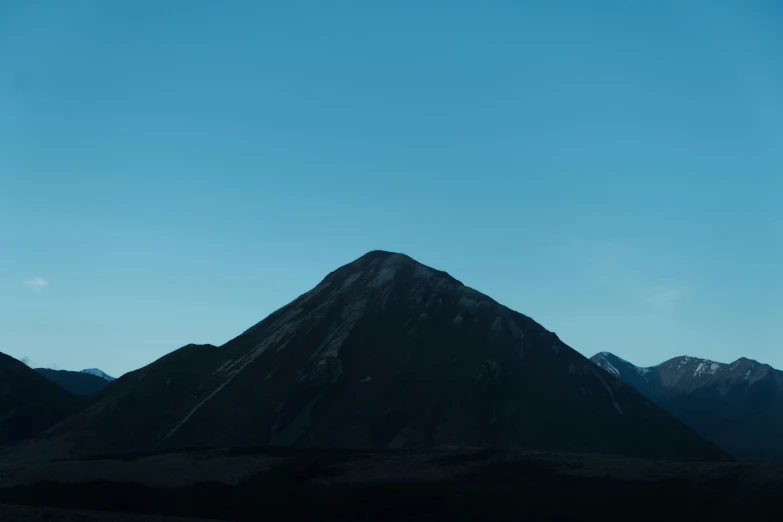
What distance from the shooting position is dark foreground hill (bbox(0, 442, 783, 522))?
9181 cm

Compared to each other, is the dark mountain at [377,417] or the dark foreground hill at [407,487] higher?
the dark mountain at [377,417]

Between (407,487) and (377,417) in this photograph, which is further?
(377,417)

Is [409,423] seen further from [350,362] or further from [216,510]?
[216,510]

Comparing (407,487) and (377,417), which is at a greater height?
(377,417)

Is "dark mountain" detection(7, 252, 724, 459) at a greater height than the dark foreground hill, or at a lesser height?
greater

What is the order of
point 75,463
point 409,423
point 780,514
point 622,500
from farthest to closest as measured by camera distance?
point 409,423 < point 75,463 < point 622,500 < point 780,514

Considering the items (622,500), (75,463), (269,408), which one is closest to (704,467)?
(622,500)

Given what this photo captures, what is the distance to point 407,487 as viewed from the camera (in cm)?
10325

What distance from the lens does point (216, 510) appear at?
99375mm

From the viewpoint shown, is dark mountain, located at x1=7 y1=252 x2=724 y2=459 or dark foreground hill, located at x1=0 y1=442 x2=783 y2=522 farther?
dark mountain, located at x1=7 y1=252 x2=724 y2=459

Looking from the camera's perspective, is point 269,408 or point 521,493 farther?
point 269,408

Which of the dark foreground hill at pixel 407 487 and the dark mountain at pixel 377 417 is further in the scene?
the dark mountain at pixel 377 417

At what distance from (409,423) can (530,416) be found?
25630mm

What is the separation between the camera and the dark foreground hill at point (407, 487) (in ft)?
301
